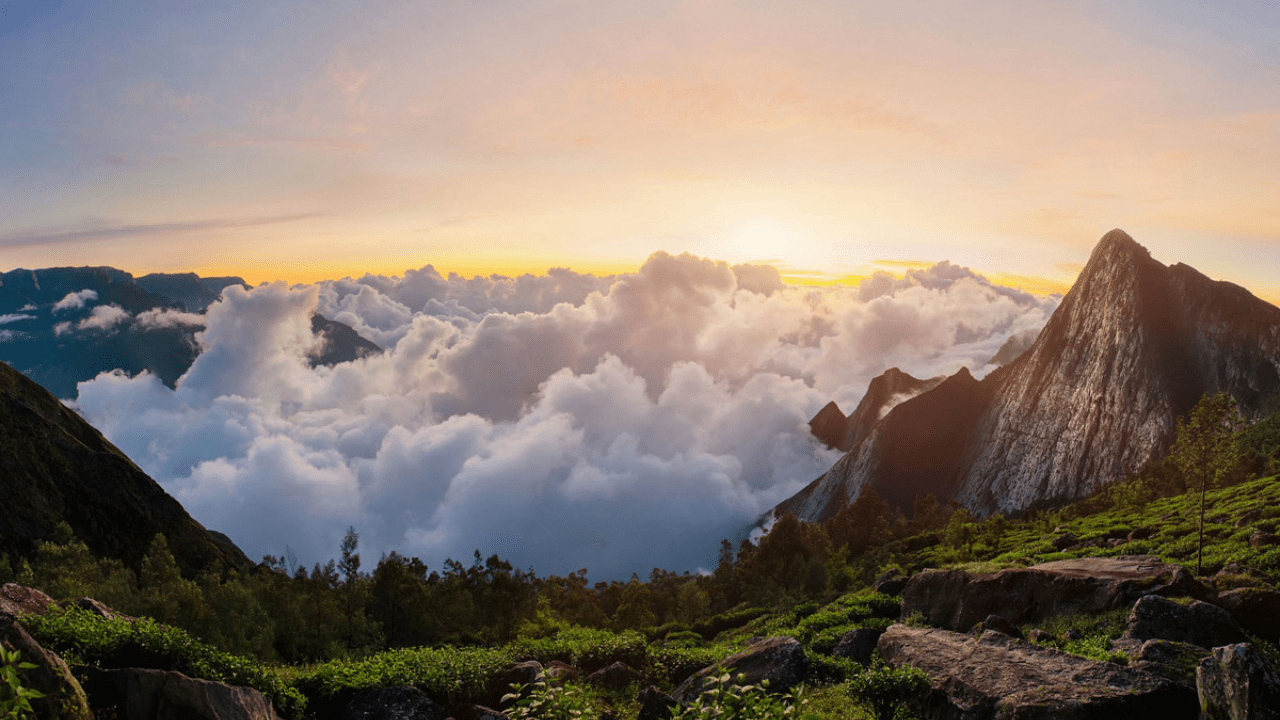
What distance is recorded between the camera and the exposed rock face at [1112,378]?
458 ft

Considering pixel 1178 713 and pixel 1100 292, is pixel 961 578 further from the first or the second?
pixel 1100 292

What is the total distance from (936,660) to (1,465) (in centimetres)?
14862

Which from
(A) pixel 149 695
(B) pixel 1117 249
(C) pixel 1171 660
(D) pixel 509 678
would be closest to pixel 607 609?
(D) pixel 509 678

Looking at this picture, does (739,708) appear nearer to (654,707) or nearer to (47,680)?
(654,707)

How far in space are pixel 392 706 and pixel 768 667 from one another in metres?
11.2

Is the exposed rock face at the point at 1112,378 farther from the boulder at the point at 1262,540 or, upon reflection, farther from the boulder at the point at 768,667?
the boulder at the point at 768,667

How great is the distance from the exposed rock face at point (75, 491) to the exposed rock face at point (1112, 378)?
168610 mm

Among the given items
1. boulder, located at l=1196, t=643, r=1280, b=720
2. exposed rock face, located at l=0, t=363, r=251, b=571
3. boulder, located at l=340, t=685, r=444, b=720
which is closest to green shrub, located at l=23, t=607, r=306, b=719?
boulder, located at l=340, t=685, r=444, b=720

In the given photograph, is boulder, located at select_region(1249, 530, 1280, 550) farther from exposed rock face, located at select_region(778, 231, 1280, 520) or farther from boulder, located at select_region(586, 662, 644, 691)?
exposed rock face, located at select_region(778, 231, 1280, 520)

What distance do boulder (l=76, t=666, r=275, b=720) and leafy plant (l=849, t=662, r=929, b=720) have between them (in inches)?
620

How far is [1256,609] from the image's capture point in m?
21.9

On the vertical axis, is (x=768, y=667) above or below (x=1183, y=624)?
below

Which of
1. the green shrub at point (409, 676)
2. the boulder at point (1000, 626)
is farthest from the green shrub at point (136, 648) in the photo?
the boulder at point (1000, 626)

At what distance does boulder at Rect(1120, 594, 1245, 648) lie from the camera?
20156 millimetres
